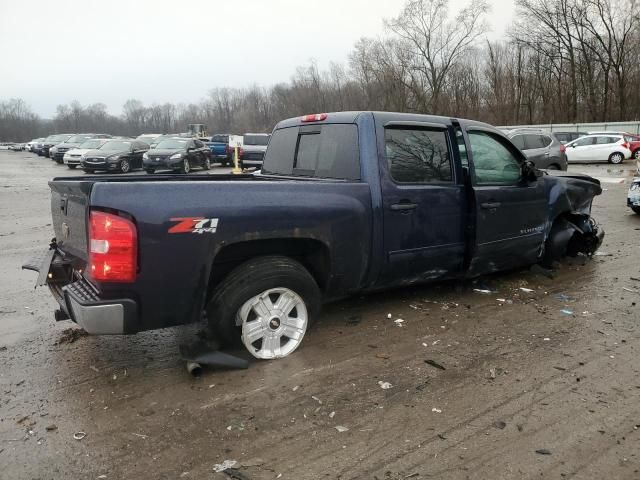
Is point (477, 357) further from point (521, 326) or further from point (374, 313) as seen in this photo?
point (374, 313)

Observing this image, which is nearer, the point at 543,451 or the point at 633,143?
the point at 543,451

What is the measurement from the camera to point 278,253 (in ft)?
12.5

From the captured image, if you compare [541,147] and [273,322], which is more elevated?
[541,147]

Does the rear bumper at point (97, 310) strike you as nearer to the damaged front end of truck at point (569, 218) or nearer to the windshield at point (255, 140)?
the damaged front end of truck at point (569, 218)

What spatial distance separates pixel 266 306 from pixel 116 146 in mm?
24710

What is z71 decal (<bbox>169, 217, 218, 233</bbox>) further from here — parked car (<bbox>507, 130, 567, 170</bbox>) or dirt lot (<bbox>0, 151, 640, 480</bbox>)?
parked car (<bbox>507, 130, 567, 170</bbox>)

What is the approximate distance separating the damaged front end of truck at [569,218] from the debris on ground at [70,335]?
16.1 feet

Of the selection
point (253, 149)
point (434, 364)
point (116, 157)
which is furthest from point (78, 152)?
point (434, 364)

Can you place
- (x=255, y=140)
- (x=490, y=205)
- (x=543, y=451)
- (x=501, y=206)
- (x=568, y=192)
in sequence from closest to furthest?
(x=543, y=451) → (x=490, y=205) → (x=501, y=206) → (x=568, y=192) → (x=255, y=140)

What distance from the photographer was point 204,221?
3.21 meters

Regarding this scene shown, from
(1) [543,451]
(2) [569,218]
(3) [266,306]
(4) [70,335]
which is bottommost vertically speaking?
(1) [543,451]

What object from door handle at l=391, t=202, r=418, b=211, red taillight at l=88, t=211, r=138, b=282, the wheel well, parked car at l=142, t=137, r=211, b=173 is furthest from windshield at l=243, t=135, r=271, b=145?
red taillight at l=88, t=211, r=138, b=282

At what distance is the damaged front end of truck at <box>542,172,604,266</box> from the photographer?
5.80m

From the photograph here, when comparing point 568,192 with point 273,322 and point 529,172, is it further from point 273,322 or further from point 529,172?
point 273,322
